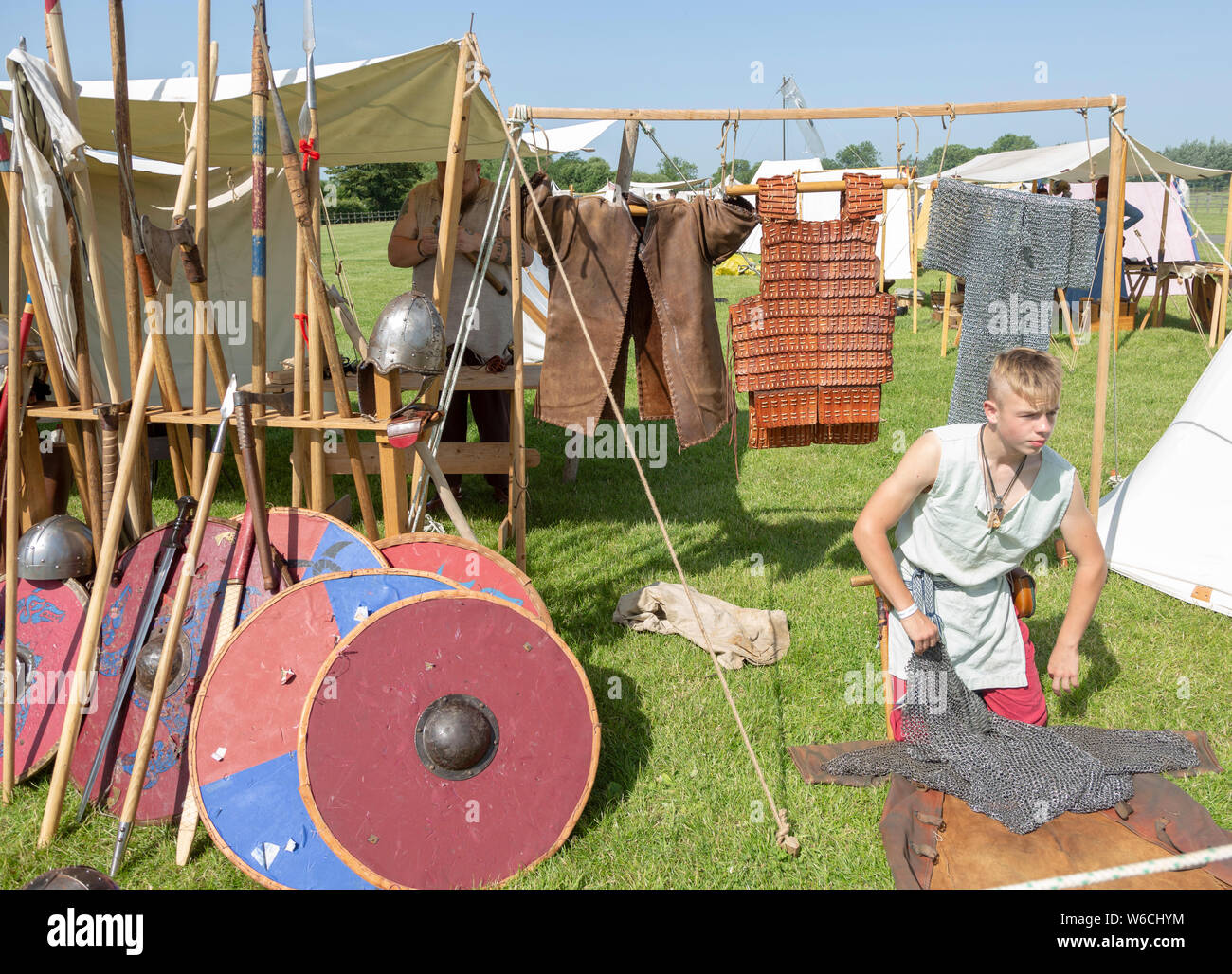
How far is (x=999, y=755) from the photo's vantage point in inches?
120

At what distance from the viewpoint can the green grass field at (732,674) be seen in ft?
9.27

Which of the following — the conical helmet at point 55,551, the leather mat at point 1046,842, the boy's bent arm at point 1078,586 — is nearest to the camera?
the leather mat at point 1046,842

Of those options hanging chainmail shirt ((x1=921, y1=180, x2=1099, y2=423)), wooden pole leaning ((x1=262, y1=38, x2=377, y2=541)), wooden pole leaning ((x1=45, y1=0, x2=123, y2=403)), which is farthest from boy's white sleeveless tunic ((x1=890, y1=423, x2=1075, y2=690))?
wooden pole leaning ((x1=45, y1=0, x2=123, y2=403))

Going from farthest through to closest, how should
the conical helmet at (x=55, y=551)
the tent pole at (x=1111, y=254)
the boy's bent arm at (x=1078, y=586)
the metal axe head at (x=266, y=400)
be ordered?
the tent pole at (x=1111, y=254) → the conical helmet at (x=55, y=551) → the boy's bent arm at (x=1078, y=586) → the metal axe head at (x=266, y=400)

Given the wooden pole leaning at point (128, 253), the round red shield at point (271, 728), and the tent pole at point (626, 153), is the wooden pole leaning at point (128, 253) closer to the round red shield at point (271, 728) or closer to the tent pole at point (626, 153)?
the round red shield at point (271, 728)

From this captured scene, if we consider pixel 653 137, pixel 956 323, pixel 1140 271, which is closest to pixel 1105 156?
pixel 1140 271

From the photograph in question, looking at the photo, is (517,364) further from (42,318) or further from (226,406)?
(42,318)

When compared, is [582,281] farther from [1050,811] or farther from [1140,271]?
[1140,271]

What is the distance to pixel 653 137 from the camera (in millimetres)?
3883

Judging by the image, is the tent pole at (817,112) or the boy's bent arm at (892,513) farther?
the tent pole at (817,112)

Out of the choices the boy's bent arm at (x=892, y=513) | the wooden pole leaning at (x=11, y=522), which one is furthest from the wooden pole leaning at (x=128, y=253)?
the boy's bent arm at (x=892, y=513)

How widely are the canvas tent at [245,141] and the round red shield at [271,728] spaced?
204 cm

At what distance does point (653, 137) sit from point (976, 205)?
1.40 metres

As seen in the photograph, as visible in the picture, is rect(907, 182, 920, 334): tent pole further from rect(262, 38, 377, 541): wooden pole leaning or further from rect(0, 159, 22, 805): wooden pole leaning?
rect(0, 159, 22, 805): wooden pole leaning
